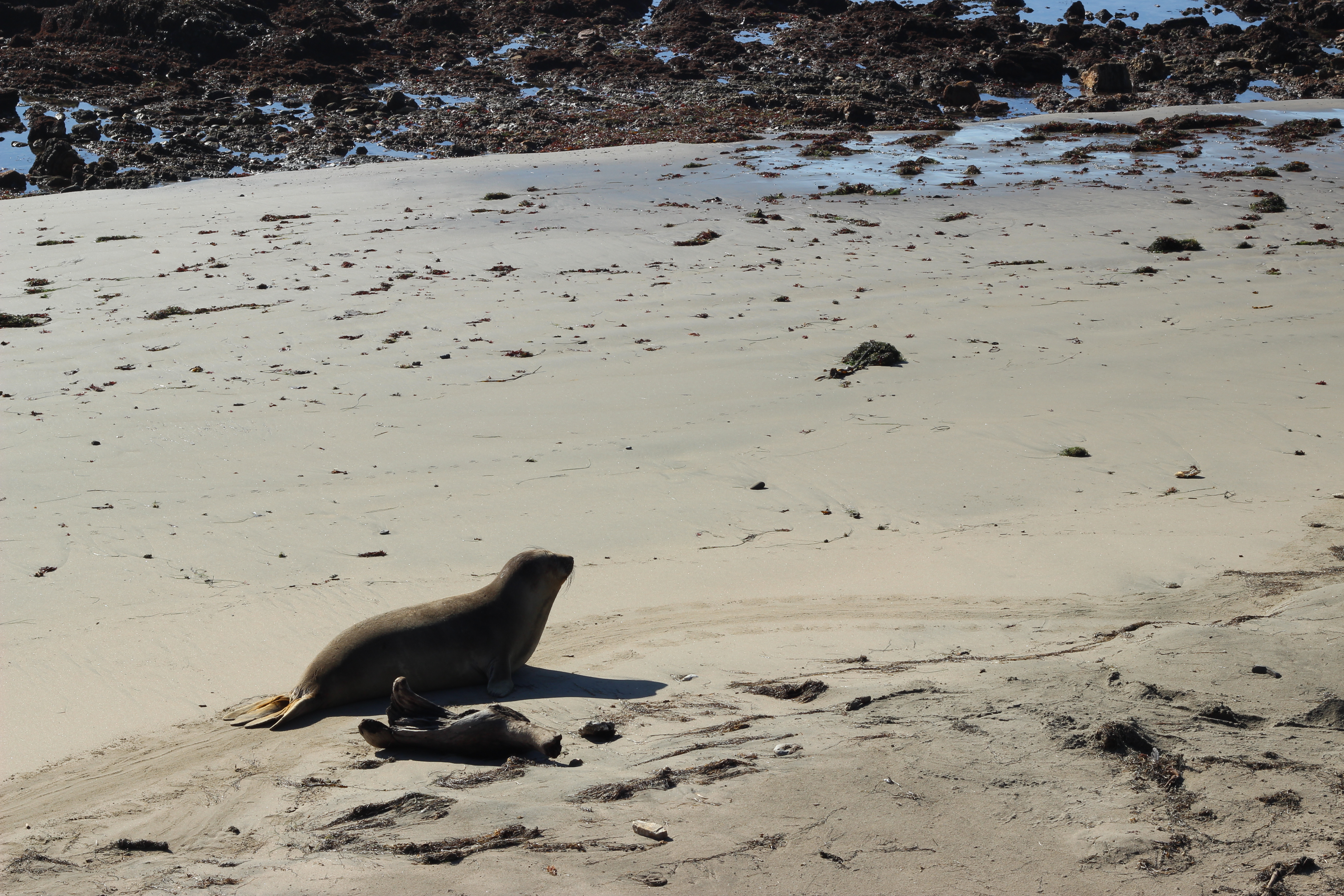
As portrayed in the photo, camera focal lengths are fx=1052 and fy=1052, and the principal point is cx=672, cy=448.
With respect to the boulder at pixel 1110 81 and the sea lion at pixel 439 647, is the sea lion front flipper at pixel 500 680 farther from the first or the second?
the boulder at pixel 1110 81

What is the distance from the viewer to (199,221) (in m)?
14.9

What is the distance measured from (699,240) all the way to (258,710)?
32.1ft

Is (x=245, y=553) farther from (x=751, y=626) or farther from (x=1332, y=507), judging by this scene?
(x=1332, y=507)

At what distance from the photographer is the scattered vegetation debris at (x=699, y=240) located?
43.0ft

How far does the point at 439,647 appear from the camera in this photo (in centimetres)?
460

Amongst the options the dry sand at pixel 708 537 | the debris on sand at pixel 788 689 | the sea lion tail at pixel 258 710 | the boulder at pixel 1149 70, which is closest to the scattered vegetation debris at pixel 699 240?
the dry sand at pixel 708 537

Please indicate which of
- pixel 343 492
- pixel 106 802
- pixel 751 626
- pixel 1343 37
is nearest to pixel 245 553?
pixel 343 492

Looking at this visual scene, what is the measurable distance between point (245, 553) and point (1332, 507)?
652 cm

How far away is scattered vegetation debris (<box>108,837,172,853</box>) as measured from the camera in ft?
10.3

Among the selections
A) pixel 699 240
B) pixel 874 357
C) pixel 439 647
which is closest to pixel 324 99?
pixel 699 240

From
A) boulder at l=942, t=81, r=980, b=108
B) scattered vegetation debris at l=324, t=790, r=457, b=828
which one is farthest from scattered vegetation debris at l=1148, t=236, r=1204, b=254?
boulder at l=942, t=81, r=980, b=108

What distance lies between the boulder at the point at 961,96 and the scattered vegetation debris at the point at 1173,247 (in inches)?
613

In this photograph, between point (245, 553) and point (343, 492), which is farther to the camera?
point (343, 492)

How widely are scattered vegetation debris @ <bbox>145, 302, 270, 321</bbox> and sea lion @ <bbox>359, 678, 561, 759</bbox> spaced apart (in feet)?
26.6
